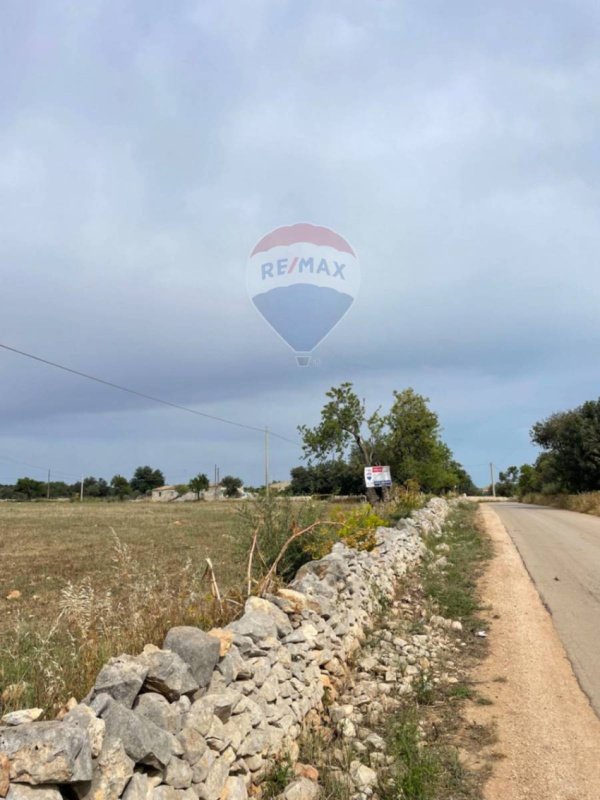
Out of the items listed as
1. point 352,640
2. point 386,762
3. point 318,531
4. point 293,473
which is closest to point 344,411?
point 318,531

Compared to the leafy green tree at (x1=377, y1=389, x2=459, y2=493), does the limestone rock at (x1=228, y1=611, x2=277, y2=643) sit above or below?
below

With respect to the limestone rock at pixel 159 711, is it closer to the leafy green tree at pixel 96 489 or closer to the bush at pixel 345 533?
the bush at pixel 345 533

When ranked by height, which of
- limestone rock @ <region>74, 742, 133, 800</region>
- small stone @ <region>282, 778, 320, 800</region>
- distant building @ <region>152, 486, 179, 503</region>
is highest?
distant building @ <region>152, 486, 179, 503</region>

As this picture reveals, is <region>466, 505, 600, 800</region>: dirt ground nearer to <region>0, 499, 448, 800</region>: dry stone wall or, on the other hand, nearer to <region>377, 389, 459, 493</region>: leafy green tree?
<region>0, 499, 448, 800</region>: dry stone wall

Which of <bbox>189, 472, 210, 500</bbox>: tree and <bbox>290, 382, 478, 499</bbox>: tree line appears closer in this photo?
<bbox>290, 382, 478, 499</bbox>: tree line

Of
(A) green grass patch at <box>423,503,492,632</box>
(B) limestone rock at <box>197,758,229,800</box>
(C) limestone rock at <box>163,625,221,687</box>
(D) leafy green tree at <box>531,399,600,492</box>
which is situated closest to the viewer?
(B) limestone rock at <box>197,758,229,800</box>

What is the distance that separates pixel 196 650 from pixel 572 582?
8.61 meters

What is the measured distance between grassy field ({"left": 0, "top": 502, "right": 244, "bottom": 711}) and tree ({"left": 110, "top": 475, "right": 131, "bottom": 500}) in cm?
8644

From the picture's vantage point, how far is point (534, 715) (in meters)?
5.31

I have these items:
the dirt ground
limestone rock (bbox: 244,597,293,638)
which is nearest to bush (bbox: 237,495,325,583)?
limestone rock (bbox: 244,597,293,638)

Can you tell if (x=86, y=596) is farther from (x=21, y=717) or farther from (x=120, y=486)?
(x=120, y=486)

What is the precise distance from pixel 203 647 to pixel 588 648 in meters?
4.91

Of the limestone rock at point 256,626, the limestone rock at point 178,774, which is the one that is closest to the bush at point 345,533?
the limestone rock at point 256,626

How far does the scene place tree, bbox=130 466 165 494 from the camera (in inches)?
4985
